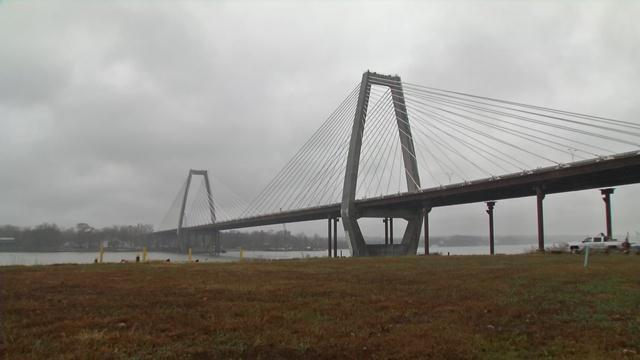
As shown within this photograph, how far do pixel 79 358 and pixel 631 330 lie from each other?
765 centimetres

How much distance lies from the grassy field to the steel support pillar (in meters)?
42.4

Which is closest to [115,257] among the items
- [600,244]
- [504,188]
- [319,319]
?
[504,188]

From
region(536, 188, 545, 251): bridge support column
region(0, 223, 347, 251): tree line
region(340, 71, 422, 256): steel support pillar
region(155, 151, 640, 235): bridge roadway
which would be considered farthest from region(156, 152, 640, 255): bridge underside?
region(0, 223, 347, 251): tree line

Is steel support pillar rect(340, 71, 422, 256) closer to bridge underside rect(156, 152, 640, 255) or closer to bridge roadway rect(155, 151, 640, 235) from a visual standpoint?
bridge underside rect(156, 152, 640, 255)

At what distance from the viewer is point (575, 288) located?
12781mm

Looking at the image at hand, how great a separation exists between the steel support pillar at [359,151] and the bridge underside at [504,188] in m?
2.50

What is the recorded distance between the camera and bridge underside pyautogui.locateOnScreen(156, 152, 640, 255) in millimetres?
39625

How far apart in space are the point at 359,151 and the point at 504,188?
50.7ft

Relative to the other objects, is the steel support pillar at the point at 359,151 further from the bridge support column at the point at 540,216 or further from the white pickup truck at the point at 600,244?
the white pickup truck at the point at 600,244

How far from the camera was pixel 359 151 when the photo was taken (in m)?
56.6

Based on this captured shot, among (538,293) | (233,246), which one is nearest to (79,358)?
(538,293)

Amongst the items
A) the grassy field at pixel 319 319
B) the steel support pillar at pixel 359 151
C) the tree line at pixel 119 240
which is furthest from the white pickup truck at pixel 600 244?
the tree line at pixel 119 240

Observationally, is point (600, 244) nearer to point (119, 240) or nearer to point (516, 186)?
point (516, 186)

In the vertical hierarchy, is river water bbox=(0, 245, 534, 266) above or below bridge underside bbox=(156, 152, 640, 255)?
below
